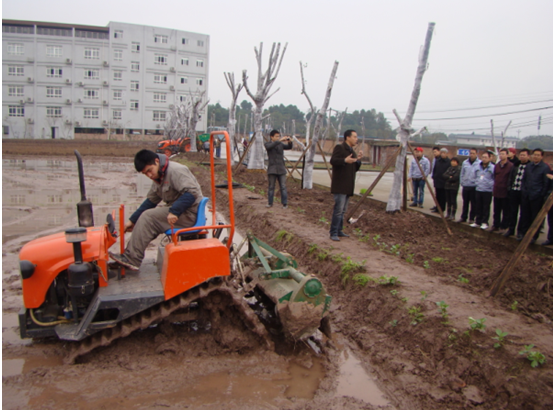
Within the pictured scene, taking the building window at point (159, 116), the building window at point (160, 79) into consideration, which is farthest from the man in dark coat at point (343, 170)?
the building window at point (160, 79)

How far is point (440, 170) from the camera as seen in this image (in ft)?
31.9

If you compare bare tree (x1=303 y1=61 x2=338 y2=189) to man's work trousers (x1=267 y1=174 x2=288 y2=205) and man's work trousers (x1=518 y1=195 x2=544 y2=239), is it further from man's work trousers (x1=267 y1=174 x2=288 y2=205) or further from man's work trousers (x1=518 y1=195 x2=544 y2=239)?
man's work trousers (x1=518 y1=195 x2=544 y2=239)

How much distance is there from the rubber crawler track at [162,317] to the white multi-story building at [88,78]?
180ft

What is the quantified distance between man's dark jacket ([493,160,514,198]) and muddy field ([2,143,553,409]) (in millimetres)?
2296

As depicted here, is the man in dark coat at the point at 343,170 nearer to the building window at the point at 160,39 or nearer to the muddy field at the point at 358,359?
the muddy field at the point at 358,359

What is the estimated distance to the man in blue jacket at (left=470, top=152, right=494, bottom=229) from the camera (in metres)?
8.34

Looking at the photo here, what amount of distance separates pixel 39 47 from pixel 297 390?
65.3 metres

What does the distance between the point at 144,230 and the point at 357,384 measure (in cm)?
252

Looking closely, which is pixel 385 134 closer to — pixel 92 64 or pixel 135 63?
pixel 135 63

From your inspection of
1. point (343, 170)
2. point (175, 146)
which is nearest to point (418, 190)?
point (343, 170)

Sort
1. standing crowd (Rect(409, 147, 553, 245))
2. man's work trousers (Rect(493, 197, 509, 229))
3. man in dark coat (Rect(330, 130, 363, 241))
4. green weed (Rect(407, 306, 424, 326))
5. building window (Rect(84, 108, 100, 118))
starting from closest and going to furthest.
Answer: green weed (Rect(407, 306, 424, 326))
man in dark coat (Rect(330, 130, 363, 241))
standing crowd (Rect(409, 147, 553, 245))
man's work trousers (Rect(493, 197, 509, 229))
building window (Rect(84, 108, 100, 118))

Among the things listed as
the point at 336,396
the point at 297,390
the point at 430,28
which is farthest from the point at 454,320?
the point at 430,28

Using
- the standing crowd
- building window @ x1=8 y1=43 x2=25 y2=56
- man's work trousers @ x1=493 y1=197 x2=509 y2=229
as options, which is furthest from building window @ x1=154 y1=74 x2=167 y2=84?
man's work trousers @ x1=493 y1=197 x2=509 y2=229

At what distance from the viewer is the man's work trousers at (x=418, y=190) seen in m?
10.9
